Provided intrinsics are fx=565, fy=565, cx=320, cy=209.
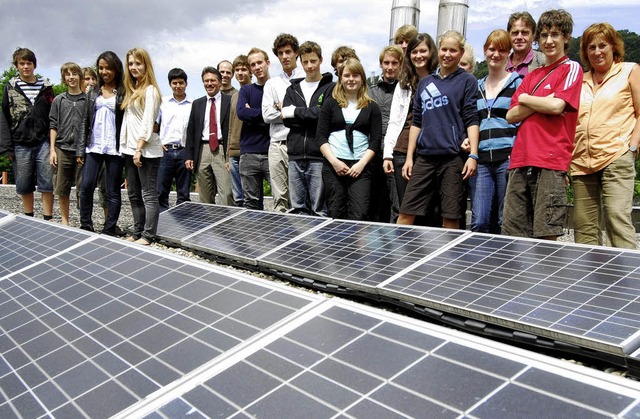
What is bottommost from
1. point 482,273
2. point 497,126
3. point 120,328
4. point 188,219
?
point 188,219

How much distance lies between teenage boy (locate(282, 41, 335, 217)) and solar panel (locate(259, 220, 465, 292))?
148cm

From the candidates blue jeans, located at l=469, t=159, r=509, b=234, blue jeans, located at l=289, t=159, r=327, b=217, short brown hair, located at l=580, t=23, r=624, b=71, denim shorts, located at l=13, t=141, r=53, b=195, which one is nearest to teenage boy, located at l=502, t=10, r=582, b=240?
short brown hair, located at l=580, t=23, r=624, b=71

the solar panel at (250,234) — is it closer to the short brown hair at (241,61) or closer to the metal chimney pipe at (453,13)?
the short brown hair at (241,61)

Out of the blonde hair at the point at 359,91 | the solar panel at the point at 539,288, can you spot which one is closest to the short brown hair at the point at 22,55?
the blonde hair at the point at 359,91

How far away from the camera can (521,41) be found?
220 inches

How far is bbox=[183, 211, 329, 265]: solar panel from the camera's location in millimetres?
4815

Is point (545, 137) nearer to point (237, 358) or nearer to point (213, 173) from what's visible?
point (237, 358)

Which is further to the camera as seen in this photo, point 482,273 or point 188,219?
point 188,219

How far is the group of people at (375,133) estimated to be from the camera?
451cm

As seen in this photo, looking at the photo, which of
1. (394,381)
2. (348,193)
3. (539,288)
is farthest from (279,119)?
(394,381)

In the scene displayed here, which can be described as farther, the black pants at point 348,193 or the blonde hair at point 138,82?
the blonde hair at point 138,82

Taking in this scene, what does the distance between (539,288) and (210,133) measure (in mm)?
5596

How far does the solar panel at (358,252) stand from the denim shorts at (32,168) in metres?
4.56

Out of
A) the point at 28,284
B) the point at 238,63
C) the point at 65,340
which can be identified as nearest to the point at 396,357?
the point at 65,340
